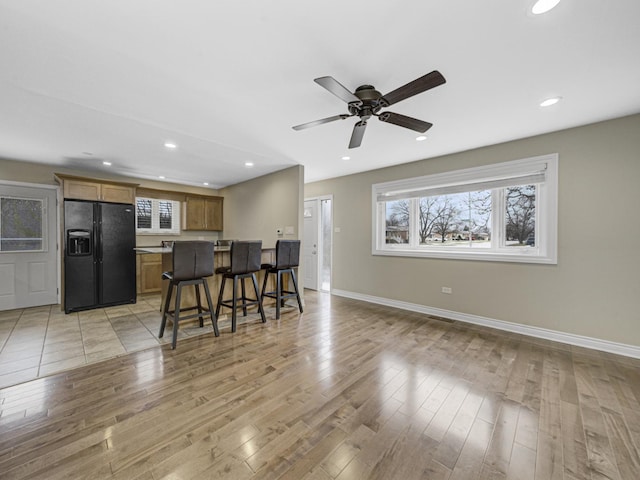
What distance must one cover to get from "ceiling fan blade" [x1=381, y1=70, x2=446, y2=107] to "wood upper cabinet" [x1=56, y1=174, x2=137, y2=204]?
4697mm

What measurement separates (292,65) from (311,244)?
4.32 meters

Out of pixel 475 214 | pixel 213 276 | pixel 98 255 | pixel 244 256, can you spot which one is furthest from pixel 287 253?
pixel 98 255

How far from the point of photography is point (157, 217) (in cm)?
588

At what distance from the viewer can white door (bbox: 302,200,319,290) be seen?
19.4 feet

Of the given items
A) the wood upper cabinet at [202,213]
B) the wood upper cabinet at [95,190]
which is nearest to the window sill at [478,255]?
the wood upper cabinet at [202,213]

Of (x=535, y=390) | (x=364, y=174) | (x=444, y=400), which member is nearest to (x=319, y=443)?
(x=444, y=400)

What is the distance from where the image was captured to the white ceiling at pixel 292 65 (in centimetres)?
148

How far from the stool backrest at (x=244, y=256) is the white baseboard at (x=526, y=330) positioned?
2.44 m

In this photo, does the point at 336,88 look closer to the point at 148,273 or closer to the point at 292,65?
the point at 292,65

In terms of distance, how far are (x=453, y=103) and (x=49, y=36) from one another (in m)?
3.08

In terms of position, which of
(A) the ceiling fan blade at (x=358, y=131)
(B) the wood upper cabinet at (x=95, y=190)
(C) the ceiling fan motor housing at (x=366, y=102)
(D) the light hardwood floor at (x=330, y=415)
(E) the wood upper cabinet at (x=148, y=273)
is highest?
(C) the ceiling fan motor housing at (x=366, y=102)

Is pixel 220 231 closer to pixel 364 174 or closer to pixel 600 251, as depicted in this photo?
pixel 364 174

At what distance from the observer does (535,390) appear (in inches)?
82.7

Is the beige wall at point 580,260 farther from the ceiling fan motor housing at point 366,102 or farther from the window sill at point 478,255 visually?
the ceiling fan motor housing at point 366,102
